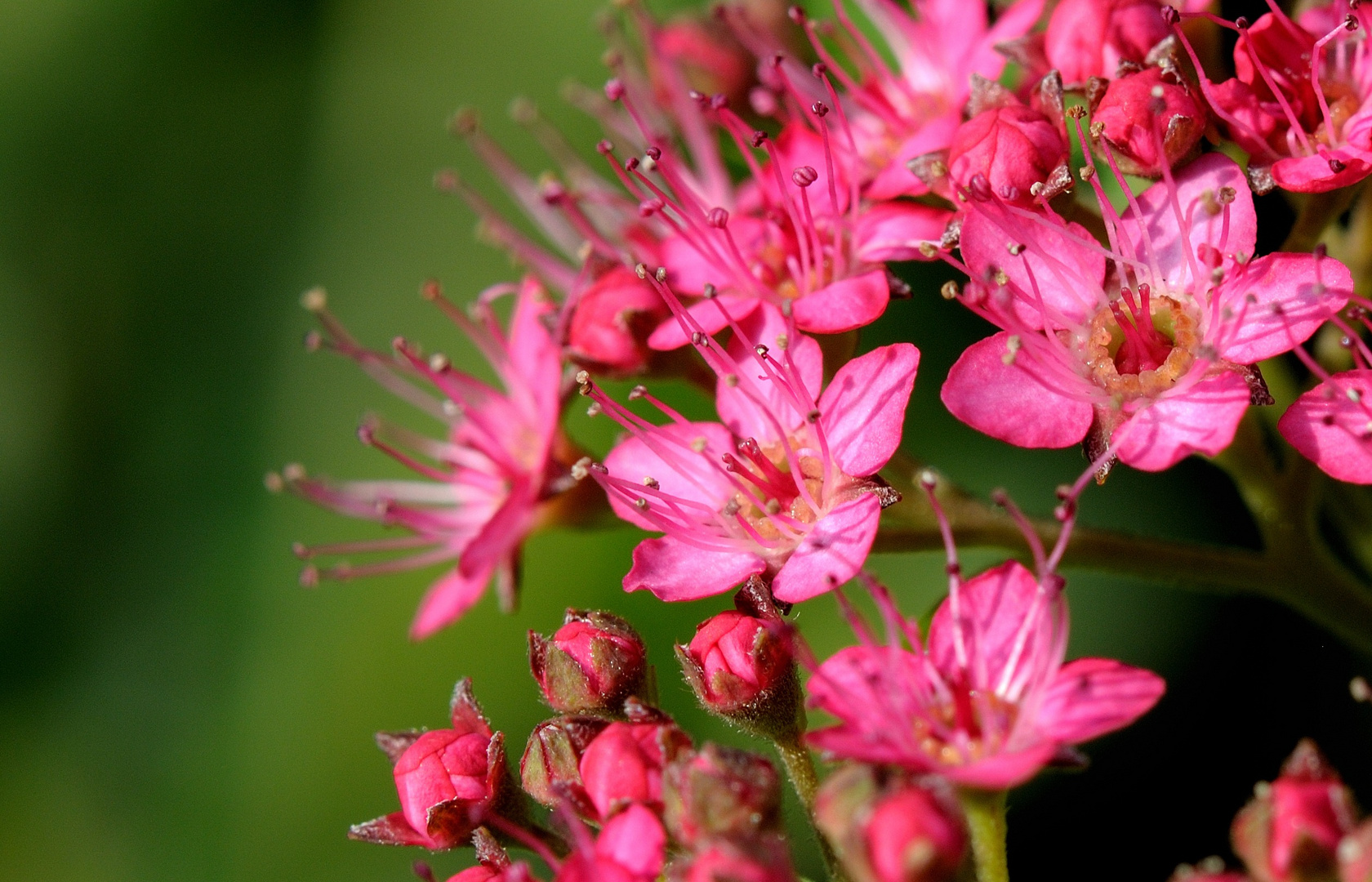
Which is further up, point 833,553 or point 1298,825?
point 833,553

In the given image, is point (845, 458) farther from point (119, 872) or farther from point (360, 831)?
point (119, 872)

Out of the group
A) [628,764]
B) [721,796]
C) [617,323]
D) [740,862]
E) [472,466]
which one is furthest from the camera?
[472,466]

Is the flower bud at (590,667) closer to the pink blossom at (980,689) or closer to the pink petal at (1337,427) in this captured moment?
the pink blossom at (980,689)

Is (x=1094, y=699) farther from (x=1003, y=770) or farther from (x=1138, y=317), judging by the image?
(x=1138, y=317)

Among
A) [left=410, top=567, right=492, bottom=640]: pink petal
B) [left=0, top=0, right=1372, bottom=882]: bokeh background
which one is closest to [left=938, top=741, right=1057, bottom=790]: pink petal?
[left=410, top=567, right=492, bottom=640]: pink petal

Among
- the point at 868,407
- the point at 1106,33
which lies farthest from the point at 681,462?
the point at 1106,33

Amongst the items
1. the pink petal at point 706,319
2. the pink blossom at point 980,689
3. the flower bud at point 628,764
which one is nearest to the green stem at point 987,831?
the pink blossom at point 980,689
